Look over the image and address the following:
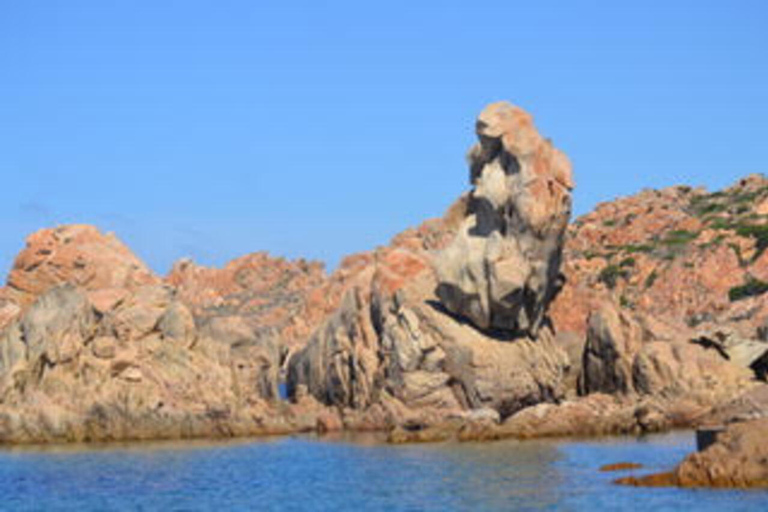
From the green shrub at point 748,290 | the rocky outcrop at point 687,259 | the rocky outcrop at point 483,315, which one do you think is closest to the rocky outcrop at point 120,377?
the rocky outcrop at point 483,315

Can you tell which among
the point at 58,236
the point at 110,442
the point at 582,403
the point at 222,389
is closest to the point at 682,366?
the point at 582,403

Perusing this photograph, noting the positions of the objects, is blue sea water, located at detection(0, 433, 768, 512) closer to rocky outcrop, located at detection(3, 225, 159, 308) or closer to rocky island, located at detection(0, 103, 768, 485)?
rocky island, located at detection(0, 103, 768, 485)

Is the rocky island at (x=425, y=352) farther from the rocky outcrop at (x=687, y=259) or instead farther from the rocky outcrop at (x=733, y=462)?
the rocky outcrop at (x=687, y=259)

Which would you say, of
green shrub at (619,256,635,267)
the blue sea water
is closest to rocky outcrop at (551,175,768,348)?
green shrub at (619,256,635,267)

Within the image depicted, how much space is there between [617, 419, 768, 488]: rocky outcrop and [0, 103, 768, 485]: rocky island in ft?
78.7

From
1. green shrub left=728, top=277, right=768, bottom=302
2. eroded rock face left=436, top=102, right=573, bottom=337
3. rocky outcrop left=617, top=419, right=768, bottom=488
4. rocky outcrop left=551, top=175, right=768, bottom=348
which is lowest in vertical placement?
rocky outcrop left=617, top=419, right=768, bottom=488

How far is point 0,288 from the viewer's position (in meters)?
84.0

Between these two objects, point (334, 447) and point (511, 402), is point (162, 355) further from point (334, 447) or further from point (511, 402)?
point (511, 402)

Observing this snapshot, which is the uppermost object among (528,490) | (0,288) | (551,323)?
(0,288)

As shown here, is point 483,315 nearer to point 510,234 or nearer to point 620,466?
point 510,234

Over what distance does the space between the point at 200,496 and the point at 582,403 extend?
2703cm

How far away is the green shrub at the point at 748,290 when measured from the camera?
5404 inches

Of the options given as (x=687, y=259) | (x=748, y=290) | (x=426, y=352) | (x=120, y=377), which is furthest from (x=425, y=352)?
(x=687, y=259)

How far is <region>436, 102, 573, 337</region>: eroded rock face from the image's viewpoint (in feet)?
229
